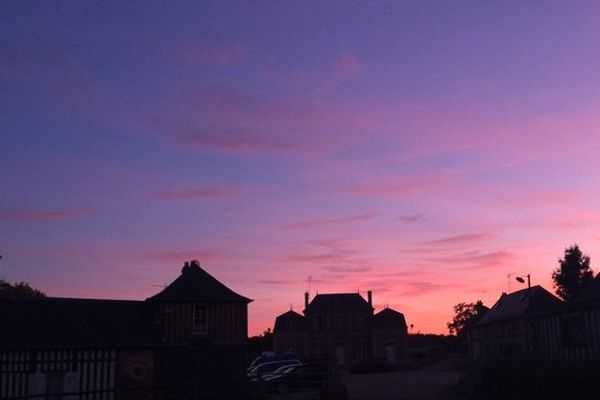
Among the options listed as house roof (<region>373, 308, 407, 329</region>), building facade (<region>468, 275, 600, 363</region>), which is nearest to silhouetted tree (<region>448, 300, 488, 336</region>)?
house roof (<region>373, 308, 407, 329</region>)

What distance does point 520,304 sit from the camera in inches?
2136

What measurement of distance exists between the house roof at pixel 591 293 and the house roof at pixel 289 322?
47154 millimetres

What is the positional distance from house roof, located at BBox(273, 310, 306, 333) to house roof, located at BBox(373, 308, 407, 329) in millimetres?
7820

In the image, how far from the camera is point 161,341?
32125 millimetres

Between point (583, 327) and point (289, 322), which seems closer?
point (583, 327)

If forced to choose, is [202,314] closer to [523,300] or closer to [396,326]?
[523,300]

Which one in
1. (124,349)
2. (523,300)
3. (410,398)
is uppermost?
(523,300)

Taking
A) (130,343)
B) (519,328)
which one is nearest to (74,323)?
(130,343)

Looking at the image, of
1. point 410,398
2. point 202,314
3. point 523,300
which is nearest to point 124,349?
point 202,314

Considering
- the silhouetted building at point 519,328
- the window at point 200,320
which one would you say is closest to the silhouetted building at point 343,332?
the silhouetted building at point 519,328

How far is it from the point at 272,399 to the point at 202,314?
Result: 650 cm

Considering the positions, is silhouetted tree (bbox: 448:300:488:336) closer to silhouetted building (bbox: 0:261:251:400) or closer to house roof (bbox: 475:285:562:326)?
house roof (bbox: 475:285:562:326)

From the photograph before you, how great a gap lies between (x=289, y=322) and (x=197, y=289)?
47.3 metres

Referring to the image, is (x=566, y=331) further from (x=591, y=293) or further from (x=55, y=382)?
(x=55, y=382)
